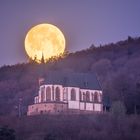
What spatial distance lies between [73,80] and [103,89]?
8646mm

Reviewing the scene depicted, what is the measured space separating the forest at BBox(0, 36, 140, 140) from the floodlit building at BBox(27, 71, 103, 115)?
1844mm

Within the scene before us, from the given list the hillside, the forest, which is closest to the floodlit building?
the forest

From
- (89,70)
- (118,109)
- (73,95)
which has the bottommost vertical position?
(118,109)

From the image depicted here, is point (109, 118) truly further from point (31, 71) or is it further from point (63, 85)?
point (31, 71)

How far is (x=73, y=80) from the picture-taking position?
84.8m

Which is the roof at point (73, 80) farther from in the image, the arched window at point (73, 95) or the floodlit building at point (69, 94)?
the arched window at point (73, 95)

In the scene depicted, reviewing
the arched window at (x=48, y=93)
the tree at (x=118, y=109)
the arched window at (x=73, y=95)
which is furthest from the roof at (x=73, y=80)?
the tree at (x=118, y=109)

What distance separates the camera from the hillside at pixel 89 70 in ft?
319

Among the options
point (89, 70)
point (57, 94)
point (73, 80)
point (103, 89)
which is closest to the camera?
point (57, 94)

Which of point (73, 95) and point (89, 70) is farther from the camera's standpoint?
point (89, 70)

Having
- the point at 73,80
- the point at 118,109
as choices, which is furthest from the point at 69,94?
the point at 118,109

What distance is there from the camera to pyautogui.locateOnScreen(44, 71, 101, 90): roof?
276ft

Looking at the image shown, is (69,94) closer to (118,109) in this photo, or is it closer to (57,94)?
(57,94)

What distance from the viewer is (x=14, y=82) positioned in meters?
125
